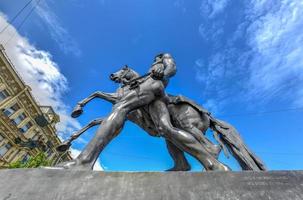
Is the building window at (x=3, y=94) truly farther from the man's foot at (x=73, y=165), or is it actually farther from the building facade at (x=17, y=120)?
the man's foot at (x=73, y=165)

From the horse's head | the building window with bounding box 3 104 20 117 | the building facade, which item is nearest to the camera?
the horse's head

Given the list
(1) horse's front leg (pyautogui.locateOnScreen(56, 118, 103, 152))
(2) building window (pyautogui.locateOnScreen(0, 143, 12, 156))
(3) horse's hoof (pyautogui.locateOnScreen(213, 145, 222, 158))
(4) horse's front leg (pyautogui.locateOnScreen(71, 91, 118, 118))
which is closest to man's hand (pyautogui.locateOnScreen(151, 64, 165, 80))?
(4) horse's front leg (pyautogui.locateOnScreen(71, 91, 118, 118))

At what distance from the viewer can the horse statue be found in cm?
300

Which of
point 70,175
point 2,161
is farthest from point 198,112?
point 2,161

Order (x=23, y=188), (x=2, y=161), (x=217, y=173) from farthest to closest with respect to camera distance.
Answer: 1. (x=2, y=161)
2. (x=217, y=173)
3. (x=23, y=188)

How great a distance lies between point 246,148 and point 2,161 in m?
24.5

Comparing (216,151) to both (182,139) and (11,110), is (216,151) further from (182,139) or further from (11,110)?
(11,110)

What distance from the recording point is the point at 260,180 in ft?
6.03

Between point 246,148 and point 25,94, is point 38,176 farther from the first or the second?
point 25,94

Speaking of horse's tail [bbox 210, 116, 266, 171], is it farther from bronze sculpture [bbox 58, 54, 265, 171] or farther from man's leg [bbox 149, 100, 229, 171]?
man's leg [bbox 149, 100, 229, 171]

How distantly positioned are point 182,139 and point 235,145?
93cm

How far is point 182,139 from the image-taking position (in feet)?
8.61

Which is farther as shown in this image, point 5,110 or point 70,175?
point 5,110

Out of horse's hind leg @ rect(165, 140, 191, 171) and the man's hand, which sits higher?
the man's hand
